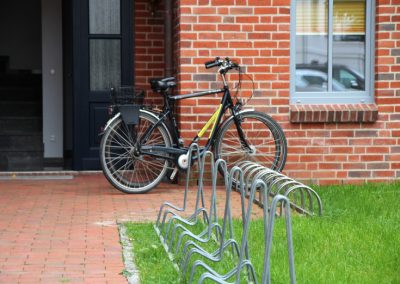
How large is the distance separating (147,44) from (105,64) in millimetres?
592

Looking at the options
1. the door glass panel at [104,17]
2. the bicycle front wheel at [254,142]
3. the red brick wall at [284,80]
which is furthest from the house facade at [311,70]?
the door glass panel at [104,17]

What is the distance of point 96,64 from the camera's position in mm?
11688

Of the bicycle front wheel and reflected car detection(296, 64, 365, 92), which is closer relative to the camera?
the bicycle front wheel

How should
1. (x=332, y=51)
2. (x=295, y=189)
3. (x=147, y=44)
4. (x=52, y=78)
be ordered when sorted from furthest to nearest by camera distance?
(x=52, y=78)
(x=147, y=44)
(x=332, y=51)
(x=295, y=189)

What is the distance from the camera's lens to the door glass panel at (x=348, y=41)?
35.3 ft

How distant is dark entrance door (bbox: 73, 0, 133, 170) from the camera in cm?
1156

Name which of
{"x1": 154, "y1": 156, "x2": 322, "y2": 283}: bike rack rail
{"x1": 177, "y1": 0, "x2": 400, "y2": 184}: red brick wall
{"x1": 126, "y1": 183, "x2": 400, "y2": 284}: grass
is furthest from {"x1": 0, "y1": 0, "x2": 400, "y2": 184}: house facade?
{"x1": 126, "y1": 183, "x2": 400, "y2": 284}: grass

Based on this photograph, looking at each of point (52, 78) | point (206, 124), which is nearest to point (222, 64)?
point (206, 124)

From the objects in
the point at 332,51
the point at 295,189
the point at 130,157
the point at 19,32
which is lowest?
the point at 295,189

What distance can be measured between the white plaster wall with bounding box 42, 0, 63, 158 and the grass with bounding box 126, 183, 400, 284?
5285 millimetres

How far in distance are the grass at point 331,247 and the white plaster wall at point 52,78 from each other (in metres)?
5.29

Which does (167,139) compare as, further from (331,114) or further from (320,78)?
(320,78)

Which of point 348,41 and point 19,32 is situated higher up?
point 19,32

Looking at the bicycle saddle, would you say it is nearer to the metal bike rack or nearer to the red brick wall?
the red brick wall
